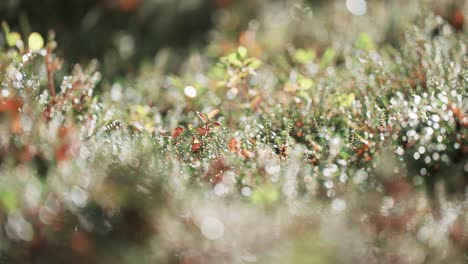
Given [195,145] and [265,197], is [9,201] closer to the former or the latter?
[265,197]

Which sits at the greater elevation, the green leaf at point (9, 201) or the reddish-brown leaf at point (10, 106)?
the reddish-brown leaf at point (10, 106)

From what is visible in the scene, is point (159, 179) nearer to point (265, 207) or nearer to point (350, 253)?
point (265, 207)

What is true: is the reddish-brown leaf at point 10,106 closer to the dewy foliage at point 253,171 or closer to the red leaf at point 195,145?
the dewy foliage at point 253,171

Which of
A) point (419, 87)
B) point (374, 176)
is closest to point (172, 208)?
point (374, 176)

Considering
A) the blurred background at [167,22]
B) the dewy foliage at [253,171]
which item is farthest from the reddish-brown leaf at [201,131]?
the blurred background at [167,22]

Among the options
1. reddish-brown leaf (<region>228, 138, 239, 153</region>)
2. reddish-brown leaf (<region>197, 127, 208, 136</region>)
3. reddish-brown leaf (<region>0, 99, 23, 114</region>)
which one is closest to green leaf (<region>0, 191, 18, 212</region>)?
reddish-brown leaf (<region>0, 99, 23, 114</region>)

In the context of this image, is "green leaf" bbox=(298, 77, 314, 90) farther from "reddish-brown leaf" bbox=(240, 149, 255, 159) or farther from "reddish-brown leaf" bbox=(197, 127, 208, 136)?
"reddish-brown leaf" bbox=(240, 149, 255, 159)

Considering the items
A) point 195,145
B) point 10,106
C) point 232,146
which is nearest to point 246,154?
point 232,146

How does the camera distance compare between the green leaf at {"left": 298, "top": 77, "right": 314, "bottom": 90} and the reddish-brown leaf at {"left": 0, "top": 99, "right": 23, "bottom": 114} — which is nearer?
the reddish-brown leaf at {"left": 0, "top": 99, "right": 23, "bottom": 114}
